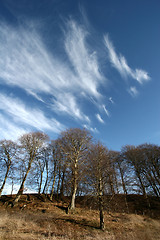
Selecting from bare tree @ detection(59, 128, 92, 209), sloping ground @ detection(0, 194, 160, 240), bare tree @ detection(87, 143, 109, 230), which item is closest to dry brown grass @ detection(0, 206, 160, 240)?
sloping ground @ detection(0, 194, 160, 240)

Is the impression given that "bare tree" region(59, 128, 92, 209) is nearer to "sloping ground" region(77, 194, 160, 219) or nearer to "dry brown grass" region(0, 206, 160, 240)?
"dry brown grass" region(0, 206, 160, 240)

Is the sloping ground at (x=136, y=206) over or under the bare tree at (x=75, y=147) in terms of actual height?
under

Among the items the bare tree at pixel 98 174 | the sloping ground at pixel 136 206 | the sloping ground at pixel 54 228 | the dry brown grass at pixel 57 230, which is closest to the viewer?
the dry brown grass at pixel 57 230

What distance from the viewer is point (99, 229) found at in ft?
34.4

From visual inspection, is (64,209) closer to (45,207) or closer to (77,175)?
(45,207)

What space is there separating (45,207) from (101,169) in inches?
356

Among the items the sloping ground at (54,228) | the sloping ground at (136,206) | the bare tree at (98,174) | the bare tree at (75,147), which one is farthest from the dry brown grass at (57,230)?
the sloping ground at (136,206)

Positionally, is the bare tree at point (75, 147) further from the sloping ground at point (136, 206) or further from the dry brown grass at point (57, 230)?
the sloping ground at point (136, 206)

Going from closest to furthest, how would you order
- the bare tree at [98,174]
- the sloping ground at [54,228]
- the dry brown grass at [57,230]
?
the dry brown grass at [57,230] → the sloping ground at [54,228] → the bare tree at [98,174]

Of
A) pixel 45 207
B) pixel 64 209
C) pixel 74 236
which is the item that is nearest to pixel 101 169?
pixel 74 236

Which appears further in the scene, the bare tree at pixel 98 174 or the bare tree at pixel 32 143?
the bare tree at pixel 32 143

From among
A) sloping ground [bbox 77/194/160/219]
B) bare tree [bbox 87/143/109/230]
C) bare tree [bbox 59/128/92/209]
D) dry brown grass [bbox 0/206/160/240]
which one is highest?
bare tree [bbox 59/128/92/209]

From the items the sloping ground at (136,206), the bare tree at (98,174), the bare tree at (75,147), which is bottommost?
the sloping ground at (136,206)

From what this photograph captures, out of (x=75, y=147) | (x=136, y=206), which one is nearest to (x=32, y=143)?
(x=75, y=147)
